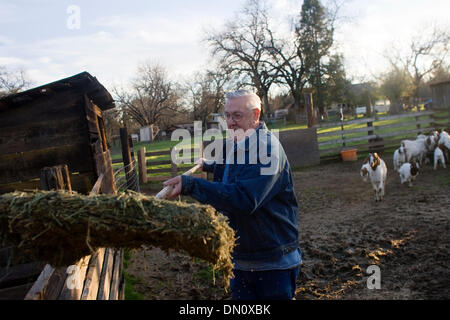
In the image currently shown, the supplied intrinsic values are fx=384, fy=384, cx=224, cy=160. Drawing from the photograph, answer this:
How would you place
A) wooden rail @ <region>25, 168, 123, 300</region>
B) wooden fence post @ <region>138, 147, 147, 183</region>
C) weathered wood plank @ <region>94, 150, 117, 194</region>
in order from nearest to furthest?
wooden rail @ <region>25, 168, 123, 300</region>, weathered wood plank @ <region>94, 150, 117, 194</region>, wooden fence post @ <region>138, 147, 147, 183</region>

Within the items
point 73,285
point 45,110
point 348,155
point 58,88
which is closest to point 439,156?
point 348,155

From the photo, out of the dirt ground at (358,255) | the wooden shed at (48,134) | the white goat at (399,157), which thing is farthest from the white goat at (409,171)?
the wooden shed at (48,134)

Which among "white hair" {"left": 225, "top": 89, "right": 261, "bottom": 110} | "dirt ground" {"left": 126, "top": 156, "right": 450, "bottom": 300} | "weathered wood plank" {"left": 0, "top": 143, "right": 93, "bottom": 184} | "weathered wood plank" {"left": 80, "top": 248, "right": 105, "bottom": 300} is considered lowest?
"dirt ground" {"left": 126, "top": 156, "right": 450, "bottom": 300}

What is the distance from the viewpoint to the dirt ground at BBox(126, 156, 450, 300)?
175 inches

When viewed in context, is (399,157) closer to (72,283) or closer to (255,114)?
(255,114)

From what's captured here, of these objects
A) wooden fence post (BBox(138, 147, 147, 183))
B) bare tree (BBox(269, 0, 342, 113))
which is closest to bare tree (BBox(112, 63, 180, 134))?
bare tree (BBox(269, 0, 342, 113))

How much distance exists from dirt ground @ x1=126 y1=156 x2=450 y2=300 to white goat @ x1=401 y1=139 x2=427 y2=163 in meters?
3.20

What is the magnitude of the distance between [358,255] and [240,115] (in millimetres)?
3695

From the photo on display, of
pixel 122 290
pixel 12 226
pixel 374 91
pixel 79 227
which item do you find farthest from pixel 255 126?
pixel 374 91

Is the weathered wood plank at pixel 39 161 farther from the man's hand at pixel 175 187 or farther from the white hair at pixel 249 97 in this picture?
the man's hand at pixel 175 187

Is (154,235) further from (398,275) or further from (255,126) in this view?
(398,275)

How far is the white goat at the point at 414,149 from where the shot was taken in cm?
1228

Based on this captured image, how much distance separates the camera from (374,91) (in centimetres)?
5281

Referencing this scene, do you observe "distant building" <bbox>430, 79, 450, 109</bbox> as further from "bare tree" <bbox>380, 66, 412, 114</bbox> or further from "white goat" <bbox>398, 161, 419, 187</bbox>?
"white goat" <bbox>398, 161, 419, 187</bbox>
